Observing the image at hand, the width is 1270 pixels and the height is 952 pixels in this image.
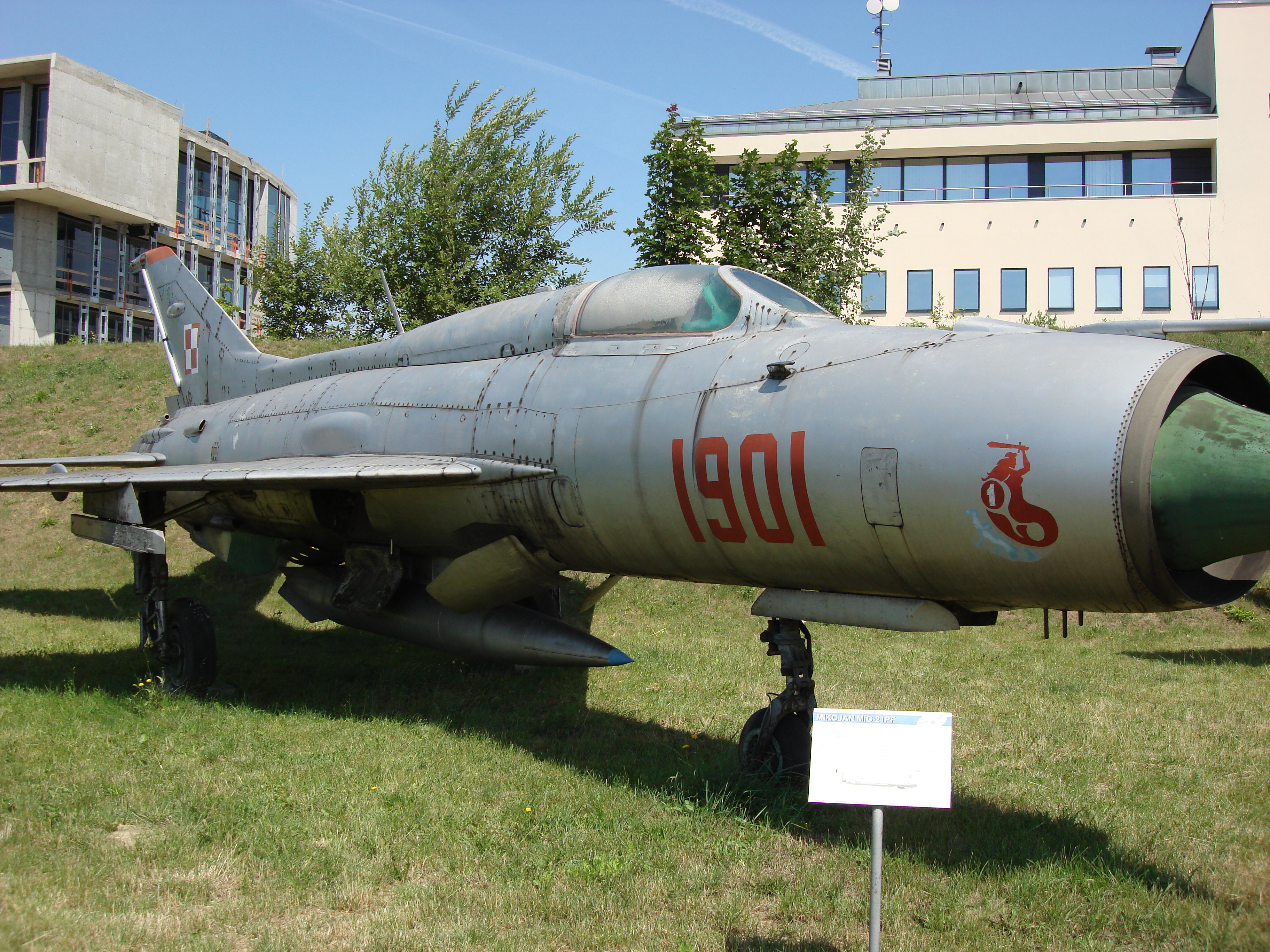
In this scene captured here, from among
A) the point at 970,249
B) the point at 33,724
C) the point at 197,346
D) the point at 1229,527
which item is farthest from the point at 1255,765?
the point at 970,249

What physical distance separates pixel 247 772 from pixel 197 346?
302 inches

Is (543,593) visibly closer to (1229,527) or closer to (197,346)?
(197,346)

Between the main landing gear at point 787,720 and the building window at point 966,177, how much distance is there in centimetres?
2632

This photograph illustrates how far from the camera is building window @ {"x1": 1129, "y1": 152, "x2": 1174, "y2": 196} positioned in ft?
92.5

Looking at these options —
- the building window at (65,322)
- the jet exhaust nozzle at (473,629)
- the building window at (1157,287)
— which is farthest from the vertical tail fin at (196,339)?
the building window at (65,322)

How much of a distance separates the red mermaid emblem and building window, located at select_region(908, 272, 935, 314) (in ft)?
78.2

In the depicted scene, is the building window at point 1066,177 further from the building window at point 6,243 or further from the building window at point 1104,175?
the building window at point 6,243

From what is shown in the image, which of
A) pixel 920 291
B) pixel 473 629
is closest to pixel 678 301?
pixel 473 629

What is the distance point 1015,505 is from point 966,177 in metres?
27.7

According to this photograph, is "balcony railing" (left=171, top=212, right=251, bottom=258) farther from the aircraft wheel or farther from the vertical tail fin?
the aircraft wheel

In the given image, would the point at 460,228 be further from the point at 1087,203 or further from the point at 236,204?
the point at 236,204

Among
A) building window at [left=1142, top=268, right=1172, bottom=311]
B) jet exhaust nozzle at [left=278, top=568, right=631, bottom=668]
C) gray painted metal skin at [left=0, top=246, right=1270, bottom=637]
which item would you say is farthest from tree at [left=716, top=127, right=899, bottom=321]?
building window at [left=1142, top=268, right=1172, bottom=311]

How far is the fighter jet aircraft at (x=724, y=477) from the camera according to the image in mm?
4160

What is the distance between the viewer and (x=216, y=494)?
9461 millimetres
